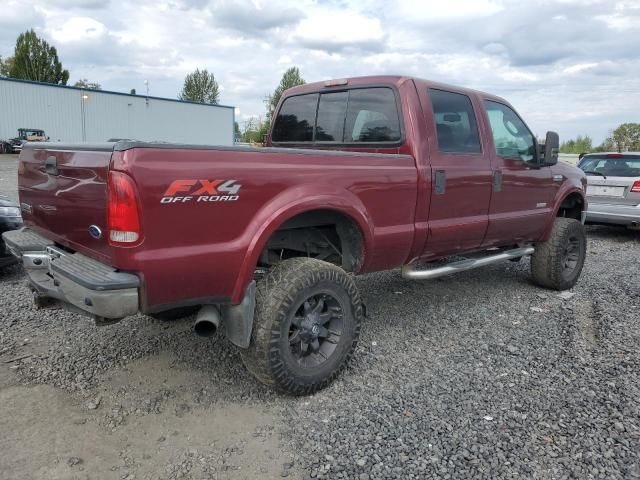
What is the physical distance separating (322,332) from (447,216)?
4.84 ft

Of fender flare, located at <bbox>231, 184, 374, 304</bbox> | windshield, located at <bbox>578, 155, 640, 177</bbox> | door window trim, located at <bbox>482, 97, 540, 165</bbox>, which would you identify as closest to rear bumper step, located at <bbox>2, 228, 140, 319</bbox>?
fender flare, located at <bbox>231, 184, 374, 304</bbox>

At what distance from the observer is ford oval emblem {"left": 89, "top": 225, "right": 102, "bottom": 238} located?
2.55m

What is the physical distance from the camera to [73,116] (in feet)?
121

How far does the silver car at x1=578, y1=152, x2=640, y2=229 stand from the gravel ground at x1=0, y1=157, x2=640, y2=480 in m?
4.68

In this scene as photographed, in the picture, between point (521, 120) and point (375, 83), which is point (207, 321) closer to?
point (375, 83)

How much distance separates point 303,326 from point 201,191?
1.06 m

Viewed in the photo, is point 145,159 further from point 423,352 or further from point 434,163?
point 423,352

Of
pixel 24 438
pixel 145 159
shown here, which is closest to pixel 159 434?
pixel 24 438

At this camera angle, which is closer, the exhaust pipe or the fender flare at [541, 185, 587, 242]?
the exhaust pipe

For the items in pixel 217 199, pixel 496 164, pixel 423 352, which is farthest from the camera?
pixel 496 164

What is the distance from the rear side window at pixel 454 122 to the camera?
13.2 feet

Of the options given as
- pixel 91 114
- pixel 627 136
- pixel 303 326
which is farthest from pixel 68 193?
pixel 91 114

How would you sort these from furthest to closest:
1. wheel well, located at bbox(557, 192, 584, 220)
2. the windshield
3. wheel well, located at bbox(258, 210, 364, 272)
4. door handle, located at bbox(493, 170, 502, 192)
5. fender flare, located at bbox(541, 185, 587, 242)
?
the windshield → wheel well, located at bbox(557, 192, 584, 220) → fender flare, located at bbox(541, 185, 587, 242) → door handle, located at bbox(493, 170, 502, 192) → wheel well, located at bbox(258, 210, 364, 272)

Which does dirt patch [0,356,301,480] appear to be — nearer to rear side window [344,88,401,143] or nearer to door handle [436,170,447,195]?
door handle [436,170,447,195]
